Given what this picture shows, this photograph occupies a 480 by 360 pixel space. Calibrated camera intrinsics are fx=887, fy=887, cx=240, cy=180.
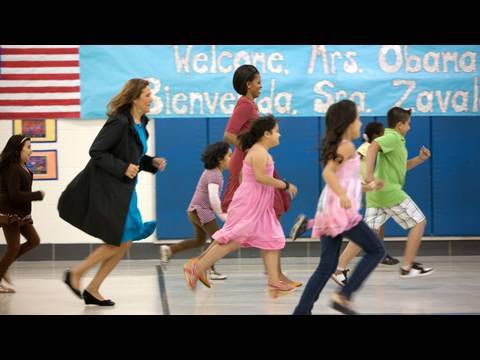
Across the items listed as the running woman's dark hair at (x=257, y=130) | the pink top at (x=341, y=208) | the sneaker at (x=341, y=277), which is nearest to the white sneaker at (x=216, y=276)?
the sneaker at (x=341, y=277)

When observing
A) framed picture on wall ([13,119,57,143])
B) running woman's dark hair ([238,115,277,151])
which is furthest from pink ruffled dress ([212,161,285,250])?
framed picture on wall ([13,119,57,143])

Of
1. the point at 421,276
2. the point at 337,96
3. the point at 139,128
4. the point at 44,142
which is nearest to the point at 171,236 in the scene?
the point at 44,142

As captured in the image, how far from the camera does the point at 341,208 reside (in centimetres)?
584

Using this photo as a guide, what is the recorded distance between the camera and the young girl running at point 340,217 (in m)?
5.79

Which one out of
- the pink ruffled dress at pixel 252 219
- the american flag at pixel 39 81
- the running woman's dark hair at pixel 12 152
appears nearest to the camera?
the pink ruffled dress at pixel 252 219

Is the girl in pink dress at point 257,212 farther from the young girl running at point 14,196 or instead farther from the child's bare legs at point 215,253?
the young girl running at point 14,196

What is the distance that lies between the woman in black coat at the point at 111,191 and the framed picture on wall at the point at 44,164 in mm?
4412

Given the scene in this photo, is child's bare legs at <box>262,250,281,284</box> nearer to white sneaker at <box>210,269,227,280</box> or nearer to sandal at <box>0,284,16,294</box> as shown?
white sneaker at <box>210,269,227,280</box>

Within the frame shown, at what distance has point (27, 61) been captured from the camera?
11289mm

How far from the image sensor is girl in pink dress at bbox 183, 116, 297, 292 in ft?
22.4

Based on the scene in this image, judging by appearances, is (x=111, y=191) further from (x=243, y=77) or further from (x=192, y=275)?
(x=243, y=77)

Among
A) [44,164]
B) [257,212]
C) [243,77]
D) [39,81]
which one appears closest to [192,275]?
[257,212]

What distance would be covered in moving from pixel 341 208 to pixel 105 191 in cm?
210

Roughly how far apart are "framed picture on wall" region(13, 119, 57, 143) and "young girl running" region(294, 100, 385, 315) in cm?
610
